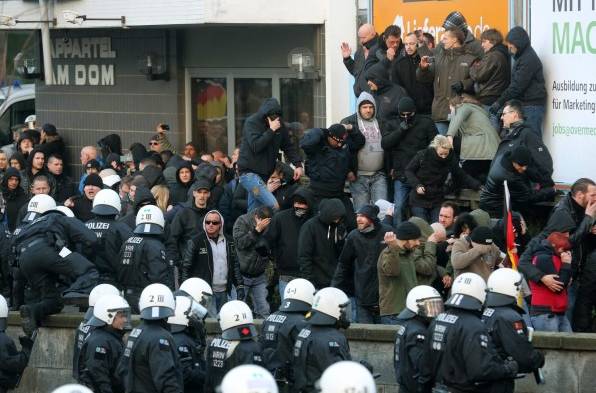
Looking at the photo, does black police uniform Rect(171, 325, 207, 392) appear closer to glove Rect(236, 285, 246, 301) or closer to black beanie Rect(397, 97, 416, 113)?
glove Rect(236, 285, 246, 301)

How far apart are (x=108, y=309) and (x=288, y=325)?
153 cm

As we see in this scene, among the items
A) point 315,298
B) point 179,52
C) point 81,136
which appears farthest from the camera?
point 81,136

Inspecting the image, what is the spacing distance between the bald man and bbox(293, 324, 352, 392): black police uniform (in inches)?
211

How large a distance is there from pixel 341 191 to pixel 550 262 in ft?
10.2

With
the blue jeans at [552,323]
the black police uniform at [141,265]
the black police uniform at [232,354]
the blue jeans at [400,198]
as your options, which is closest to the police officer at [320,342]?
the black police uniform at [232,354]

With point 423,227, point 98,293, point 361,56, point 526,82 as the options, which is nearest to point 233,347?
point 98,293

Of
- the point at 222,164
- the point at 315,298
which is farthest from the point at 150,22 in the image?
the point at 315,298

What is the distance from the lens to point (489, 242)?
44.4ft

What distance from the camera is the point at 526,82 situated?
15.4 metres

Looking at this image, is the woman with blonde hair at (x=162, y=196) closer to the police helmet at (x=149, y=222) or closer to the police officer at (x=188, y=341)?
the police helmet at (x=149, y=222)

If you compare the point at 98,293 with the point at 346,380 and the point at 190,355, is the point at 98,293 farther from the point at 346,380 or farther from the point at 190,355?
the point at 346,380

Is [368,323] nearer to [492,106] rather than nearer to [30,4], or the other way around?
[492,106]

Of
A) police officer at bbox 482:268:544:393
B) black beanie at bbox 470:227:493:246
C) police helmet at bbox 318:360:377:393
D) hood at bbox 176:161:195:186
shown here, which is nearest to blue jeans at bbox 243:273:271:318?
hood at bbox 176:161:195:186

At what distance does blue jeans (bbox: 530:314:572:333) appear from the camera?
13453 millimetres
